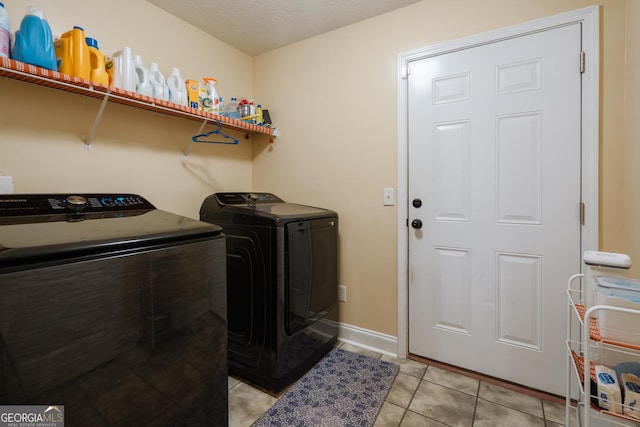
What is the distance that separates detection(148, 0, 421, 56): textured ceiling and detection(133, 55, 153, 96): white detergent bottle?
0.58 m

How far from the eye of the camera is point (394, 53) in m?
2.06

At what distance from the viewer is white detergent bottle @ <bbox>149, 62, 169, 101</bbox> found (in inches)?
68.7

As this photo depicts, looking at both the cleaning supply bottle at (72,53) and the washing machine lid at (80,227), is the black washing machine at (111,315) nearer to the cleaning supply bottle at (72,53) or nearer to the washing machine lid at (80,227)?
the washing machine lid at (80,227)

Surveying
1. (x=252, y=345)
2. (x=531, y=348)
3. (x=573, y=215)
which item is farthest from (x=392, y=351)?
(x=573, y=215)

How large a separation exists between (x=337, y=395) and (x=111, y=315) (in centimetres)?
131

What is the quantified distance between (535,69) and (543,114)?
26 centimetres

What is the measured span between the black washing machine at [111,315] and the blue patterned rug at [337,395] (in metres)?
0.43

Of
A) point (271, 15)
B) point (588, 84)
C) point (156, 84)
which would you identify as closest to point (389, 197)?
point (588, 84)

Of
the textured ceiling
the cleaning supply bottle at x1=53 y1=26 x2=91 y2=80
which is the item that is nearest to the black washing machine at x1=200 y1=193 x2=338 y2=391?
the cleaning supply bottle at x1=53 y1=26 x2=91 y2=80

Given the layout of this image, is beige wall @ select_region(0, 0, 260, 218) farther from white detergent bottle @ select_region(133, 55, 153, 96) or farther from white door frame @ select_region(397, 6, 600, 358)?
white door frame @ select_region(397, 6, 600, 358)

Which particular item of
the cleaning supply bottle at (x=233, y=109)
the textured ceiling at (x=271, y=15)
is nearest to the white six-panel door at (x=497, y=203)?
the textured ceiling at (x=271, y=15)

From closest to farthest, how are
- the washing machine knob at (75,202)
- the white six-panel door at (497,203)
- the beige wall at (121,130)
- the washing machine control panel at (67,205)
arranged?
the washing machine control panel at (67,205) < the washing machine knob at (75,202) < the beige wall at (121,130) < the white six-panel door at (497,203)

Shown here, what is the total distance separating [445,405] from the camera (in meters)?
1.63

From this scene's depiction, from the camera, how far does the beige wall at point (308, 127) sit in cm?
148
